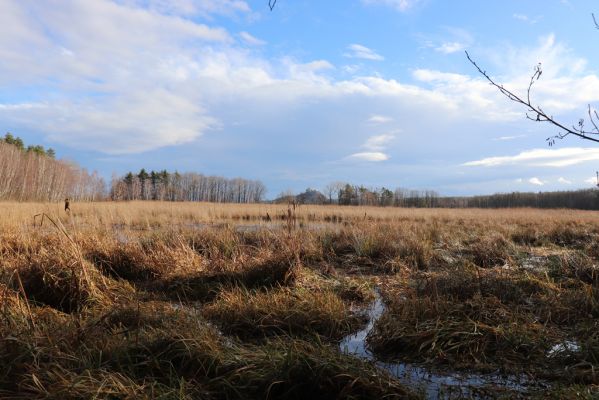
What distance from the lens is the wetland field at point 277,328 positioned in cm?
272

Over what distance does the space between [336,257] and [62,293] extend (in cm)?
503

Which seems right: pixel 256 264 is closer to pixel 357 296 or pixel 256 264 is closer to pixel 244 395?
pixel 357 296

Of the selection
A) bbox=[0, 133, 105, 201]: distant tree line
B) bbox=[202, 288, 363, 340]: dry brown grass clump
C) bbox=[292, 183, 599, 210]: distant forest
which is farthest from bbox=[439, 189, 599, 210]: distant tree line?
bbox=[202, 288, 363, 340]: dry brown grass clump

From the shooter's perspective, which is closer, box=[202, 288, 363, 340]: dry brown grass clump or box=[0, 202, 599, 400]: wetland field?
box=[0, 202, 599, 400]: wetland field

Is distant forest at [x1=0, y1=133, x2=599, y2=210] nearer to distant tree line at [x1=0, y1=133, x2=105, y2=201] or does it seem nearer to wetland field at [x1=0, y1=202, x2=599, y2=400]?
distant tree line at [x1=0, y1=133, x2=105, y2=201]

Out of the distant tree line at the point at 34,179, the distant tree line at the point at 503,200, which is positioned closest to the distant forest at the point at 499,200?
the distant tree line at the point at 503,200

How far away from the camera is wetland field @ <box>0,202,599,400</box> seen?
272cm

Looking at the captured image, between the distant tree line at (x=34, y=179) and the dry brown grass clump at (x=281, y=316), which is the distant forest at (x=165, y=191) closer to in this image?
the distant tree line at (x=34, y=179)

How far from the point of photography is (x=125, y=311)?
13.8 feet

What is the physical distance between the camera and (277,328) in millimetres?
4172

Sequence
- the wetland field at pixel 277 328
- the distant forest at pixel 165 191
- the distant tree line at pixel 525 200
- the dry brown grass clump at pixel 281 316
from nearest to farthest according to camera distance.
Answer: the wetland field at pixel 277 328
the dry brown grass clump at pixel 281 316
the distant forest at pixel 165 191
the distant tree line at pixel 525 200

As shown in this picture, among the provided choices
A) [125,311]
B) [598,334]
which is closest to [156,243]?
[125,311]

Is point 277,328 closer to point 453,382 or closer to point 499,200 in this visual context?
point 453,382

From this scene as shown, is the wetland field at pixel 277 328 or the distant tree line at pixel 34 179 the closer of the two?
the wetland field at pixel 277 328
